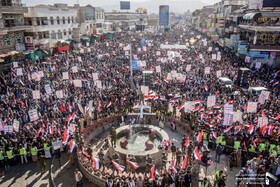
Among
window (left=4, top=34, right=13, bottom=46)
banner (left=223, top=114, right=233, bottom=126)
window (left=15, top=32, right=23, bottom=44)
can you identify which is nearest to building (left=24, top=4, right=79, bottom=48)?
window (left=15, top=32, right=23, bottom=44)

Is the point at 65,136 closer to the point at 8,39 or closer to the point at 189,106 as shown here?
the point at 189,106

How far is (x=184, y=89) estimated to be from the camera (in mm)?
23156

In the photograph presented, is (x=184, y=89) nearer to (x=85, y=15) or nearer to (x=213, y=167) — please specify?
(x=213, y=167)

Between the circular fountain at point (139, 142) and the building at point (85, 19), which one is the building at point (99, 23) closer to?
the building at point (85, 19)

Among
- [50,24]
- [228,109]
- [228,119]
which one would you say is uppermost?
[50,24]

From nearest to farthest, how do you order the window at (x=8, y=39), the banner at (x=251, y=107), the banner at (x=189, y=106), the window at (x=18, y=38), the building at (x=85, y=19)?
the banner at (x=251, y=107) < the banner at (x=189, y=106) < the window at (x=8, y=39) < the window at (x=18, y=38) < the building at (x=85, y=19)

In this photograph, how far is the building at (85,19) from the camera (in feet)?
180

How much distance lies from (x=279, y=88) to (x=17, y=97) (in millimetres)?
25406

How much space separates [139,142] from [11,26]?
26603mm

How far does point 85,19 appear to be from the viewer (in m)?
56.7

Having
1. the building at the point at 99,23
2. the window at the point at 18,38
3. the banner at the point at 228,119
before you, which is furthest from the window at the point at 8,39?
the banner at the point at 228,119

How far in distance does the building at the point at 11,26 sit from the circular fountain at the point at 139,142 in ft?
75.3

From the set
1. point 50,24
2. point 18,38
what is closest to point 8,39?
point 18,38

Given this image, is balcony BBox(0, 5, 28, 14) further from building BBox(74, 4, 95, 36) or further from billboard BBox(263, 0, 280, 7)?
billboard BBox(263, 0, 280, 7)
